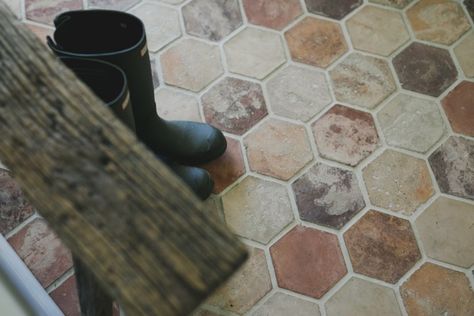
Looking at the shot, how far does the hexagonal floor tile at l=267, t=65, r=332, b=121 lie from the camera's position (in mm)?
1354

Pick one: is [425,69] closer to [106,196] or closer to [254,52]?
[254,52]

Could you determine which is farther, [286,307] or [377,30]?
[377,30]

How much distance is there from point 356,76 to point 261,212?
49 centimetres

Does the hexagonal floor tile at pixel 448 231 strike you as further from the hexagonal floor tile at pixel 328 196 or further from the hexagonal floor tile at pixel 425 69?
the hexagonal floor tile at pixel 425 69

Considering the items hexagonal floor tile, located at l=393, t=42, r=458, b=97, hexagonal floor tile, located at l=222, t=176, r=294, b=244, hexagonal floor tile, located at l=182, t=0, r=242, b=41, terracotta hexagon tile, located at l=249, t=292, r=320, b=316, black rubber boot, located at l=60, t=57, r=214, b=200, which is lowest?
terracotta hexagon tile, located at l=249, t=292, r=320, b=316

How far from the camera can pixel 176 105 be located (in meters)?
1.35

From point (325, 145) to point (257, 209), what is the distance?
0.82ft

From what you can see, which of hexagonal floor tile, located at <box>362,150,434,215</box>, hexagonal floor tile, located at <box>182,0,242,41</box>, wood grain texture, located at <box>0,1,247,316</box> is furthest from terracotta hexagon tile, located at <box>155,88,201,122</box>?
wood grain texture, located at <box>0,1,247,316</box>

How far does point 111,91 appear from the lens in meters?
0.90

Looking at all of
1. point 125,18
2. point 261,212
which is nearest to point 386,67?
point 261,212

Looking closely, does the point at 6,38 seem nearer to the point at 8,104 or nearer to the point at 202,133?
the point at 8,104

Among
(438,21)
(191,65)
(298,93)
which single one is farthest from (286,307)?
(438,21)

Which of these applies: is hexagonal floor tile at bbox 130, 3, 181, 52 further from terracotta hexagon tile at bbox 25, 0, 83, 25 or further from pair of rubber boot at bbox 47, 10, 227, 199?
pair of rubber boot at bbox 47, 10, 227, 199

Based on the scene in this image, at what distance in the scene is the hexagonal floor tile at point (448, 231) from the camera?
1.16 meters
